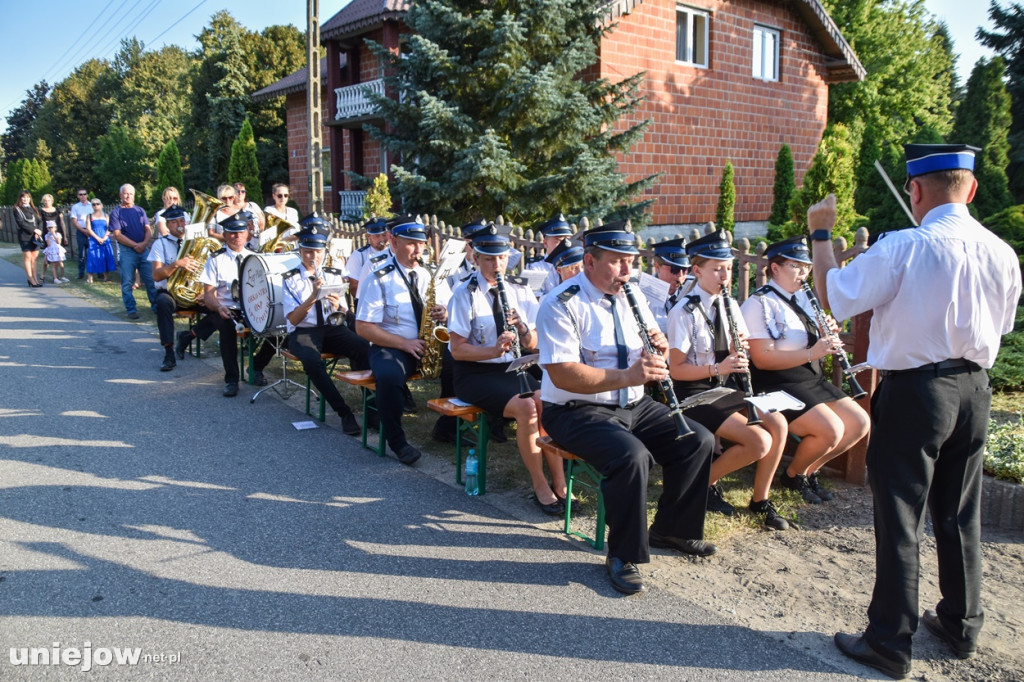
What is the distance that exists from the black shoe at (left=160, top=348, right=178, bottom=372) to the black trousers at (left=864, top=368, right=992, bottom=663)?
8.01 m

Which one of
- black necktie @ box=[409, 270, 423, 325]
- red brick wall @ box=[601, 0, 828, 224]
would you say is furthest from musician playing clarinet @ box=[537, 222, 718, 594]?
red brick wall @ box=[601, 0, 828, 224]

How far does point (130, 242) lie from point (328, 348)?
22.4 ft

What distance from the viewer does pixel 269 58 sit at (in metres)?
37.0

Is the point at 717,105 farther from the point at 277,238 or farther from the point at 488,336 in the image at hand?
the point at 488,336

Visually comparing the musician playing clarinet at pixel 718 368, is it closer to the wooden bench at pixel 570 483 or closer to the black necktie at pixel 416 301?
the wooden bench at pixel 570 483

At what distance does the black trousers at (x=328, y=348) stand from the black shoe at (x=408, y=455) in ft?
3.85

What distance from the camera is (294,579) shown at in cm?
437

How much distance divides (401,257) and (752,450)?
3398mm

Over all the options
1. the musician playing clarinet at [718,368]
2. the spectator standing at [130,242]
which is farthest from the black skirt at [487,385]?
the spectator standing at [130,242]

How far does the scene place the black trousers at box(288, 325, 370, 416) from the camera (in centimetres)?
728

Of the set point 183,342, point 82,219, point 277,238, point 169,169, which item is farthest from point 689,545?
→ point 169,169

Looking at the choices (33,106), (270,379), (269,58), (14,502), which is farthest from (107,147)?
(33,106)

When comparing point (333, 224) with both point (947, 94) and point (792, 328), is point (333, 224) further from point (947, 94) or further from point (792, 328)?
point (947, 94)

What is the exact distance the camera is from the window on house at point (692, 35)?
19.3 metres
